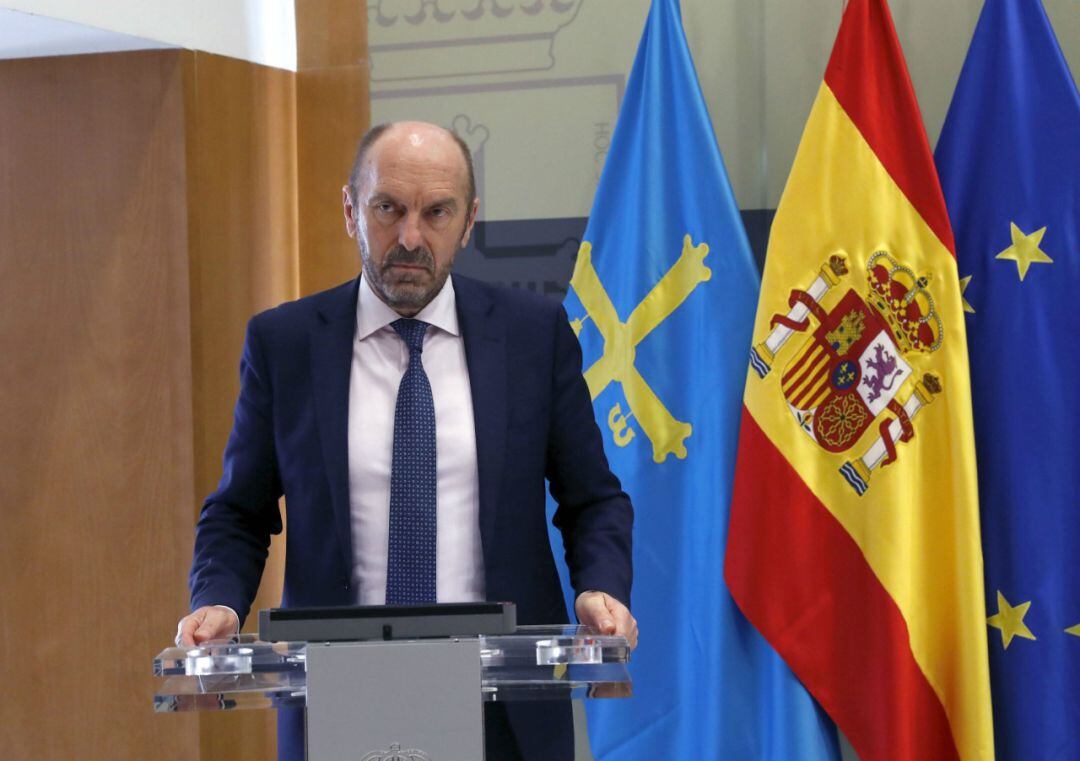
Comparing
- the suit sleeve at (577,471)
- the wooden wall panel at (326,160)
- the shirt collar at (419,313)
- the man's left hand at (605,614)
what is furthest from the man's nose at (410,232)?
the wooden wall panel at (326,160)

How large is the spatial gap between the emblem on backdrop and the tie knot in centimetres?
123

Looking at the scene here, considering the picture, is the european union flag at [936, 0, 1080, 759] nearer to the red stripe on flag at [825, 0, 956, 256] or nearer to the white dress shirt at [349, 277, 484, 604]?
the red stripe on flag at [825, 0, 956, 256]

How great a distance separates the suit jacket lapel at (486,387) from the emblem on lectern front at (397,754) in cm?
67

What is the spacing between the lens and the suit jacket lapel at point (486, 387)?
1.88 metres

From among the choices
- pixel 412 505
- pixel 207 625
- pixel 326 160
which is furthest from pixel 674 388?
pixel 207 625

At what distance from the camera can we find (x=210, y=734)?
324 cm

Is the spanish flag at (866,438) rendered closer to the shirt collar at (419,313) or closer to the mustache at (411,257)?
the shirt collar at (419,313)

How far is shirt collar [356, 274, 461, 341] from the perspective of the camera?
6.47 feet

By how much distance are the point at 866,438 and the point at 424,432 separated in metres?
1.40

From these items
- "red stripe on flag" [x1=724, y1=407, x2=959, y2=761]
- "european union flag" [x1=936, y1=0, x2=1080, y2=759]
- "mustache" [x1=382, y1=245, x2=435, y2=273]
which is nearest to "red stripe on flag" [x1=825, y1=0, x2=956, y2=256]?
"european union flag" [x1=936, y1=0, x2=1080, y2=759]

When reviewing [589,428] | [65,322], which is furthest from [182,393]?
[589,428]

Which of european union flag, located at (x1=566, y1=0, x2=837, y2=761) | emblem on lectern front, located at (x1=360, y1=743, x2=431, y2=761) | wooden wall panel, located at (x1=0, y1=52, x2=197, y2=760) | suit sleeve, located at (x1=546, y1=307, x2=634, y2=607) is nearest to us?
emblem on lectern front, located at (x1=360, y1=743, x2=431, y2=761)

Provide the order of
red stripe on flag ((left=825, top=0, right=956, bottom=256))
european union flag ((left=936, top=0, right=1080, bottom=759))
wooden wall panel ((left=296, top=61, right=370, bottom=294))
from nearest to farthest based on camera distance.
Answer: european union flag ((left=936, top=0, right=1080, bottom=759)), red stripe on flag ((left=825, top=0, right=956, bottom=256)), wooden wall panel ((left=296, top=61, right=370, bottom=294))

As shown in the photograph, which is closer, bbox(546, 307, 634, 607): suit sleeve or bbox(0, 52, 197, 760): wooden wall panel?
bbox(546, 307, 634, 607): suit sleeve
